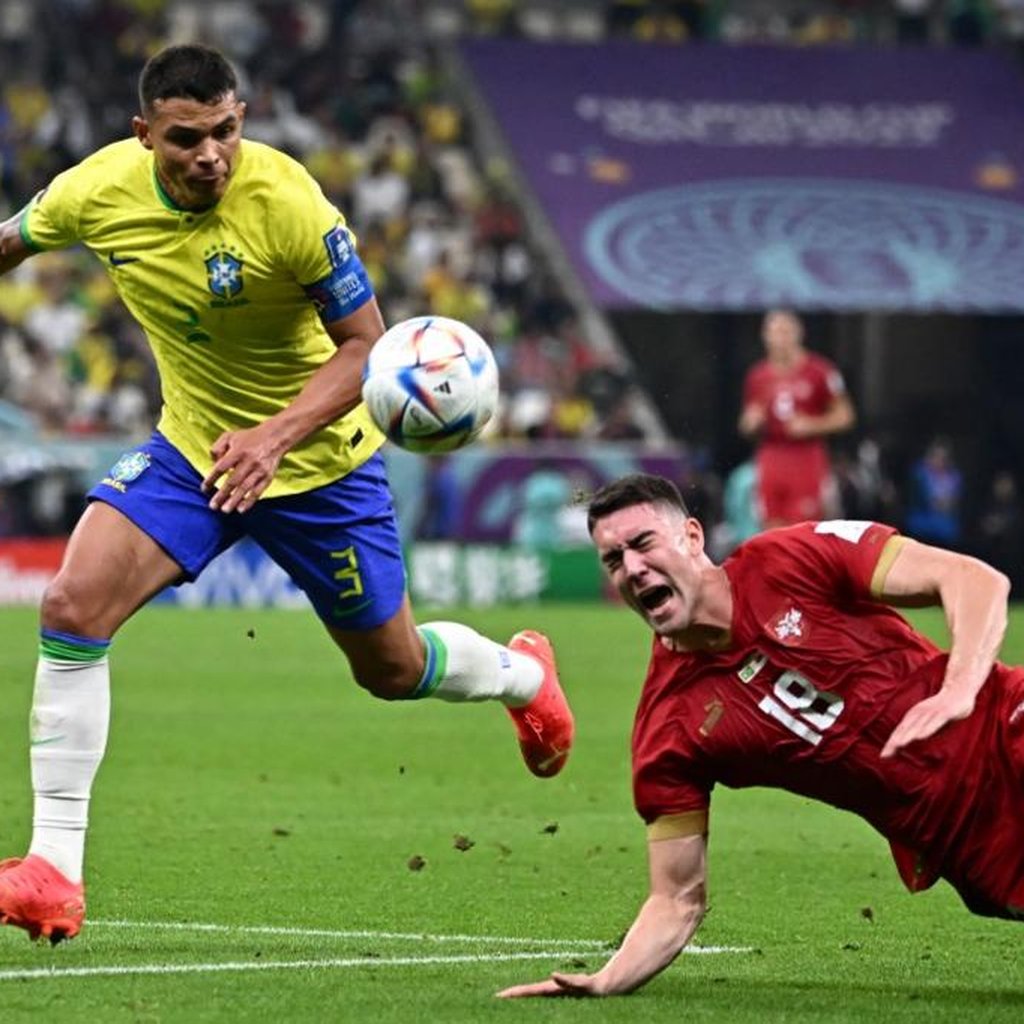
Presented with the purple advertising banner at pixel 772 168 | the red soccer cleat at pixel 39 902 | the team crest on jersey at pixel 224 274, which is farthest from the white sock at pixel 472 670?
the purple advertising banner at pixel 772 168

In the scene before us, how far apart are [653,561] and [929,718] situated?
2.73 ft

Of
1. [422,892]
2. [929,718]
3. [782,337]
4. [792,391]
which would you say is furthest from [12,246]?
[792,391]

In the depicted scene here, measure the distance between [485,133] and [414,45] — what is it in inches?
63.3

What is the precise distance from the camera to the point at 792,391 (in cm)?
1903

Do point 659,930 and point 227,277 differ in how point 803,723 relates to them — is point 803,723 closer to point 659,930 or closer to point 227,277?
point 659,930

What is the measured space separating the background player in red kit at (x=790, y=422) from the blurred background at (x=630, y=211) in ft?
14.5

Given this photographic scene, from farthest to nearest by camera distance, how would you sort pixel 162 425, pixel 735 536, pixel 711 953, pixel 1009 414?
1. pixel 1009 414
2. pixel 735 536
3. pixel 162 425
4. pixel 711 953

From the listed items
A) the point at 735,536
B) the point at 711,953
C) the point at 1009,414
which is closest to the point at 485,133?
the point at 1009,414

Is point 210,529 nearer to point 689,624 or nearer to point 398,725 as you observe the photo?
point 689,624

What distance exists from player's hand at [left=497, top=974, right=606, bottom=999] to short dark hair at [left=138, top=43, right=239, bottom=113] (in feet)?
8.23

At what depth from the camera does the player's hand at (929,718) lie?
5.13m

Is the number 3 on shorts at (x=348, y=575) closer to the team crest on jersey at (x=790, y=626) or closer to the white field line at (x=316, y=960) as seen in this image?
the white field line at (x=316, y=960)

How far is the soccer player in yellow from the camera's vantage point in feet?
22.6

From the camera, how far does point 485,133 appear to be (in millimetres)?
29766
